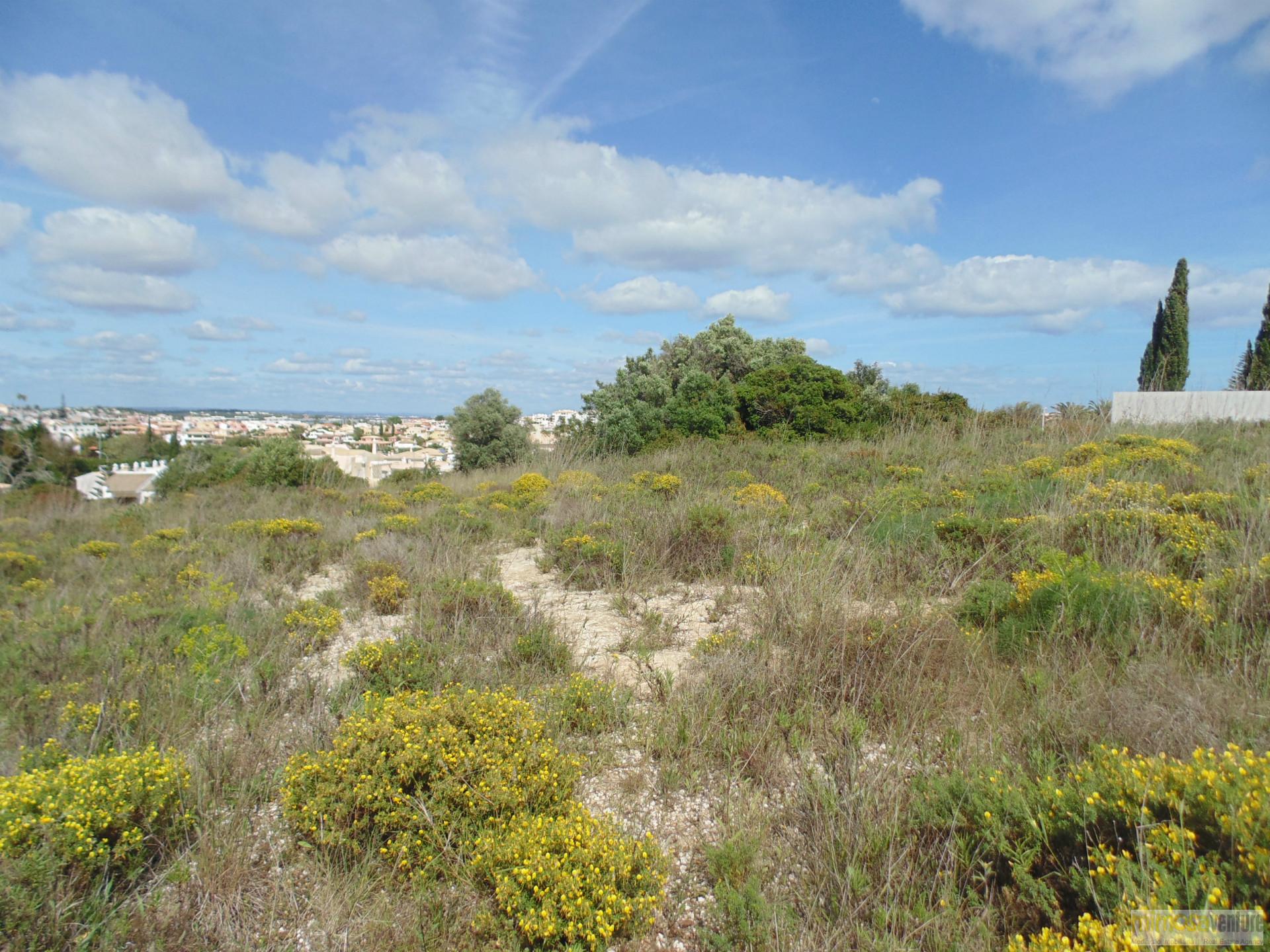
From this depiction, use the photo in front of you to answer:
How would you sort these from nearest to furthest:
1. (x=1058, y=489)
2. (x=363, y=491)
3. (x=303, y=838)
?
(x=303, y=838) → (x=1058, y=489) → (x=363, y=491)

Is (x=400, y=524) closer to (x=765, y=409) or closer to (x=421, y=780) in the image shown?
(x=421, y=780)

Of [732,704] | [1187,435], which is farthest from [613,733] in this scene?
[1187,435]

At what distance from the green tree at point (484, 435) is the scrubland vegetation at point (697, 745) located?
14.7 meters

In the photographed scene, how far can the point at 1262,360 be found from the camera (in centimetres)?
2391

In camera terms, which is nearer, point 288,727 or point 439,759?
point 439,759

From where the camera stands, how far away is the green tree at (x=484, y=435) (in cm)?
2005

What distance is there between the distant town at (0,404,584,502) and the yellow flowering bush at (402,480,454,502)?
15.7 ft

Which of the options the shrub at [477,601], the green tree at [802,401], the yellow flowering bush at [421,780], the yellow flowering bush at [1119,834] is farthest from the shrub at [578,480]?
the yellow flowering bush at [1119,834]

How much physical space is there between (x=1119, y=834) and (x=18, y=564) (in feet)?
30.1

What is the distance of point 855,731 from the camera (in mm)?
2697

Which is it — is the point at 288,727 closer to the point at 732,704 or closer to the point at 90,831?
the point at 90,831

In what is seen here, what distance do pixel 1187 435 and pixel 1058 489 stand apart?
16.5ft

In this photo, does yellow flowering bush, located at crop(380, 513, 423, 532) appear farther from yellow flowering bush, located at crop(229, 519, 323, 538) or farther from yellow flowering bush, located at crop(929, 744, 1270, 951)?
yellow flowering bush, located at crop(929, 744, 1270, 951)

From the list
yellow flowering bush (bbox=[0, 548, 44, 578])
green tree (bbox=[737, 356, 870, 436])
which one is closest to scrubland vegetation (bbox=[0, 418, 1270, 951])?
yellow flowering bush (bbox=[0, 548, 44, 578])
